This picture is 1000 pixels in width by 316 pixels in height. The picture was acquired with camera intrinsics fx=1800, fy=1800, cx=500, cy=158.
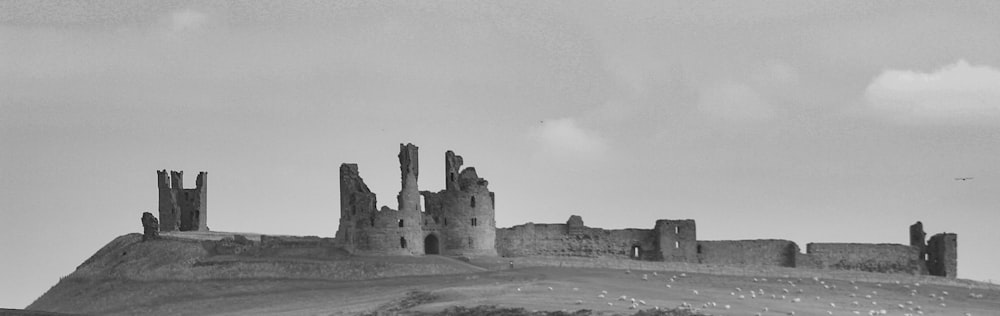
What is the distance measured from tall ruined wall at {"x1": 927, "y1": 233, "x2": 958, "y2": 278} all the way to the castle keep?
946 inches

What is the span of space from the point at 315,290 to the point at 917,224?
115ft

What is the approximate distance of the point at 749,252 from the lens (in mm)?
88125

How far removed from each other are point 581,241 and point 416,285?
57.5ft

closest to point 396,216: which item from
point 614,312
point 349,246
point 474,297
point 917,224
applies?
point 349,246

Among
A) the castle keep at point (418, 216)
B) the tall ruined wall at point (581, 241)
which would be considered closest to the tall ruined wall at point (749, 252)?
the tall ruined wall at point (581, 241)

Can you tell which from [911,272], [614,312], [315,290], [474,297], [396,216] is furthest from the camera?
[911,272]

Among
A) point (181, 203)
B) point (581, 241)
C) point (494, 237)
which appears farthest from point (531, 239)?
point (181, 203)

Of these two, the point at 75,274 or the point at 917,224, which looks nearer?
the point at 75,274

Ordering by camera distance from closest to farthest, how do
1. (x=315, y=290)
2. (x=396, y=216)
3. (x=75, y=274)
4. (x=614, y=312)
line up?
(x=614, y=312), (x=315, y=290), (x=396, y=216), (x=75, y=274)

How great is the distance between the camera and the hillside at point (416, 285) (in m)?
64.7

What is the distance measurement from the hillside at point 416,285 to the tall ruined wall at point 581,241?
4.50m

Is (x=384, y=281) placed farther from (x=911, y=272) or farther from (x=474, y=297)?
(x=911, y=272)

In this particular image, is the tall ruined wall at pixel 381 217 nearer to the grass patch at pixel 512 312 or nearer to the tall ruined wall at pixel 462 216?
the tall ruined wall at pixel 462 216

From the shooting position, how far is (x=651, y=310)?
5750cm
